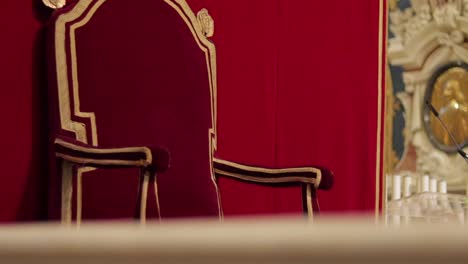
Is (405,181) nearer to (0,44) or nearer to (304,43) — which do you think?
(304,43)

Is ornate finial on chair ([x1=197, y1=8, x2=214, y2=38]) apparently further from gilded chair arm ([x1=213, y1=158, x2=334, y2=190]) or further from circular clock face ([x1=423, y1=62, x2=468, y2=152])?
circular clock face ([x1=423, y1=62, x2=468, y2=152])

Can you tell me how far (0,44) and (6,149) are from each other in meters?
0.24

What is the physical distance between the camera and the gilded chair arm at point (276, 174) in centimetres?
149

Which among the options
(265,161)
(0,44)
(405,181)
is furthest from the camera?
(405,181)

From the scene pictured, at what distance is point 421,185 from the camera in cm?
518

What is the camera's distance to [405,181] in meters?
4.85

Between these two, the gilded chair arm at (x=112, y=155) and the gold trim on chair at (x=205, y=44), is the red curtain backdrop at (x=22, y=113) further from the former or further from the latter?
the gold trim on chair at (x=205, y=44)

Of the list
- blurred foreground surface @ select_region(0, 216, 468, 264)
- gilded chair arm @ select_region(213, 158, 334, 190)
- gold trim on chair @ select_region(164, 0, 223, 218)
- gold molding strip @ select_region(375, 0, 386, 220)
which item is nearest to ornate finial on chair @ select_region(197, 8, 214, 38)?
gold trim on chair @ select_region(164, 0, 223, 218)

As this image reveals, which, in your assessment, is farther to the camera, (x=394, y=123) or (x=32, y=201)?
(x=394, y=123)

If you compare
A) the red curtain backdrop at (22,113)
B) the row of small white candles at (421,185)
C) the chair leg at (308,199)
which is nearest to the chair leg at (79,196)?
the red curtain backdrop at (22,113)

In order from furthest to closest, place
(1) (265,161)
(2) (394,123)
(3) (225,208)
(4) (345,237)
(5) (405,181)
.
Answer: (2) (394,123) < (5) (405,181) < (1) (265,161) < (3) (225,208) < (4) (345,237)

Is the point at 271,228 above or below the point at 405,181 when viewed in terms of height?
above

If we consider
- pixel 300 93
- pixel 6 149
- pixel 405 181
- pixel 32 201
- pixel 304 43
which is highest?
pixel 304 43

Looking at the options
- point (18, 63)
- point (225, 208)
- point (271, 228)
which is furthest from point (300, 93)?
point (271, 228)
